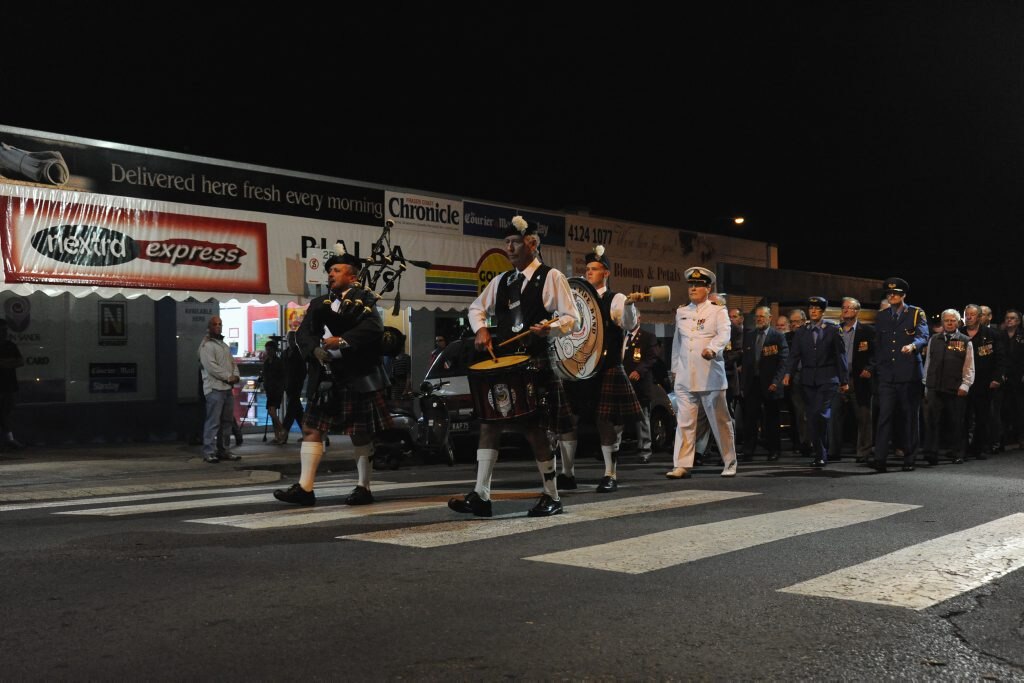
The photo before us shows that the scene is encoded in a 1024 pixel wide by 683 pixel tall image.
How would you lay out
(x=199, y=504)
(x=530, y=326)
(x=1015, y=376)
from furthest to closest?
(x=1015, y=376) < (x=199, y=504) < (x=530, y=326)

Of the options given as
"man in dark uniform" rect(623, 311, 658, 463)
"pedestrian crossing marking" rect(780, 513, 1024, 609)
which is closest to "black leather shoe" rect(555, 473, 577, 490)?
"pedestrian crossing marking" rect(780, 513, 1024, 609)

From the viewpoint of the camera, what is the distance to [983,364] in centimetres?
1452

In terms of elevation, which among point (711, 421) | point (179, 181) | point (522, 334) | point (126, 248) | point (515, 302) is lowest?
point (711, 421)

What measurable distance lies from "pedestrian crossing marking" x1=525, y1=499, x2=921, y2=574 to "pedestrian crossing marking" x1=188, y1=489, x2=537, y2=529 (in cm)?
209

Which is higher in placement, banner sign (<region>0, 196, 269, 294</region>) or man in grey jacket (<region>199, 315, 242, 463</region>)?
banner sign (<region>0, 196, 269, 294</region>)


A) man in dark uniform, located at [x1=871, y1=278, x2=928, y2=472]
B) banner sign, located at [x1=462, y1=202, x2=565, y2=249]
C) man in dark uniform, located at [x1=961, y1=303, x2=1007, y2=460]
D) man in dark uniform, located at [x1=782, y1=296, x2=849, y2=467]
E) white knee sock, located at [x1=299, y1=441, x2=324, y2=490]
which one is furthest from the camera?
banner sign, located at [x1=462, y1=202, x2=565, y2=249]

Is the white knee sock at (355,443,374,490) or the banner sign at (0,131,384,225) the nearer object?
the white knee sock at (355,443,374,490)

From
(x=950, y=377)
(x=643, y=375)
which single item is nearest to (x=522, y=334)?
(x=643, y=375)

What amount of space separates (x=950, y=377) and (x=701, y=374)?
4648mm

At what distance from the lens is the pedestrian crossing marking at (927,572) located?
4801 mm

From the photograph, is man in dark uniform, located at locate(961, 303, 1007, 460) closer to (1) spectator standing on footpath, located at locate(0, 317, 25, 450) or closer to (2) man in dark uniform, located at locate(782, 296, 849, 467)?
(2) man in dark uniform, located at locate(782, 296, 849, 467)

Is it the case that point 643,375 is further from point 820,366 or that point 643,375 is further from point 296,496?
point 296,496

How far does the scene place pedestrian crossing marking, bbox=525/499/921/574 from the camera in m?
5.52

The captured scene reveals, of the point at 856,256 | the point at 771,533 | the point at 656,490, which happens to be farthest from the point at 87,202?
the point at 856,256
